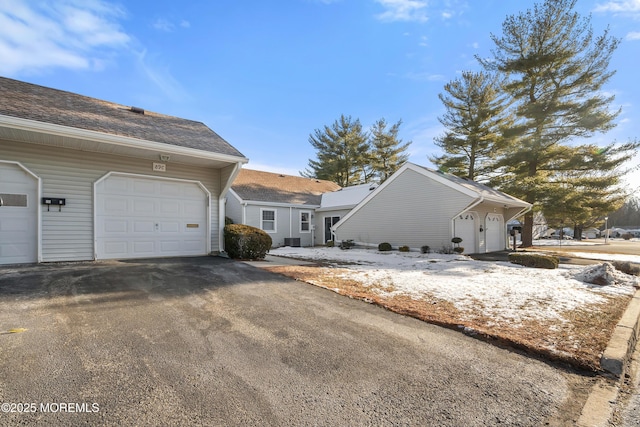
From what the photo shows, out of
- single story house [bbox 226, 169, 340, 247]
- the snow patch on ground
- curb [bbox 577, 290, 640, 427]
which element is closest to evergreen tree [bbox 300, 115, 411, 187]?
single story house [bbox 226, 169, 340, 247]

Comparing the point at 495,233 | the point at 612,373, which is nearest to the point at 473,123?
the point at 495,233

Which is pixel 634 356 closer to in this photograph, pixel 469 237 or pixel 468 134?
pixel 469 237

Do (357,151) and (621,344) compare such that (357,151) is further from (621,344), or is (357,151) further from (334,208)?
(621,344)

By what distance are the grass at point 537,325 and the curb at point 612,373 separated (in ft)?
0.27

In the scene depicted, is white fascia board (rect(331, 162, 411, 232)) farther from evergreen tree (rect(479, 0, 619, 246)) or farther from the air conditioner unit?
evergreen tree (rect(479, 0, 619, 246))

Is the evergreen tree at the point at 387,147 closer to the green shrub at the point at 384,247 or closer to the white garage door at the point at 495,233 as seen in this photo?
the white garage door at the point at 495,233

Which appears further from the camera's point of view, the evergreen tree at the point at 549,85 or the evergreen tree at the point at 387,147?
the evergreen tree at the point at 387,147

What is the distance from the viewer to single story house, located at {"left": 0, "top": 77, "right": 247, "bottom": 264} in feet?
22.3

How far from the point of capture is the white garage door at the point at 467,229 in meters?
13.7

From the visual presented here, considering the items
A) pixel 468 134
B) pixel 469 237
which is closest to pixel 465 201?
pixel 469 237

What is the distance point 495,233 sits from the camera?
55.0 feet

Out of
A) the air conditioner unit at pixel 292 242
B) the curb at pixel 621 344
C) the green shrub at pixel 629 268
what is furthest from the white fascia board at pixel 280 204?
the curb at pixel 621 344

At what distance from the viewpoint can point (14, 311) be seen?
3.53m

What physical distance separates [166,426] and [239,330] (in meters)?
1.53
